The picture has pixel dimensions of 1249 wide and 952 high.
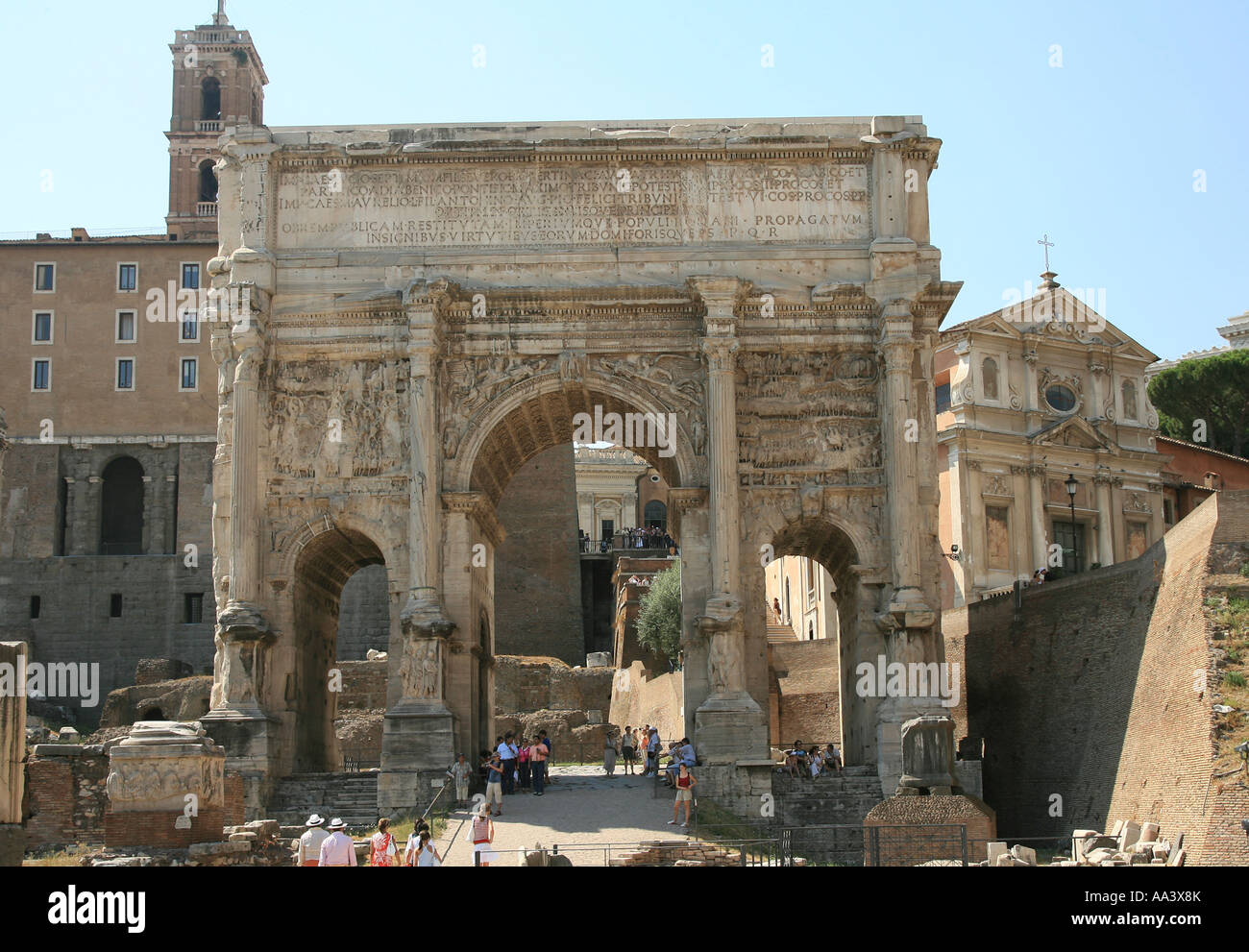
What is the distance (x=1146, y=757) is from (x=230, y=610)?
16.2 m

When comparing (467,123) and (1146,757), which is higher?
(467,123)

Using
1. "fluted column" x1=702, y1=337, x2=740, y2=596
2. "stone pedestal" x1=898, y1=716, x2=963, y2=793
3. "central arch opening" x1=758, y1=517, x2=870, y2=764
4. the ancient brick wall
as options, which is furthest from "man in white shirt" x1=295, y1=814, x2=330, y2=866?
"central arch opening" x1=758, y1=517, x2=870, y2=764

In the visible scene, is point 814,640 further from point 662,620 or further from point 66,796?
point 66,796

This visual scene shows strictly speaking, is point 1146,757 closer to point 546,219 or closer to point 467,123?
point 546,219

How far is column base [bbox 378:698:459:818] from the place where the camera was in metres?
29.0

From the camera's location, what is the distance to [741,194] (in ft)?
108

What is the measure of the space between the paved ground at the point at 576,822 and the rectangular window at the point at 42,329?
125 feet

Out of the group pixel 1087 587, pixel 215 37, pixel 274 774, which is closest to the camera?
pixel 274 774

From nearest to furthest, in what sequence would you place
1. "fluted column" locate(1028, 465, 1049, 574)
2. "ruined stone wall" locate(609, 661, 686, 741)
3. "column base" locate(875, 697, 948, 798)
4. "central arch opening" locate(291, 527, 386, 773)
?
"column base" locate(875, 697, 948, 798) < "central arch opening" locate(291, 527, 386, 773) < "ruined stone wall" locate(609, 661, 686, 741) < "fluted column" locate(1028, 465, 1049, 574)

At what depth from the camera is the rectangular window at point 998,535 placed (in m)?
47.4

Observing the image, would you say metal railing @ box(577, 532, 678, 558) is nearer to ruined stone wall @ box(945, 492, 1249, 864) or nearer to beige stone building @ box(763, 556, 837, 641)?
beige stone building @ box(763, 556, 837, 641)

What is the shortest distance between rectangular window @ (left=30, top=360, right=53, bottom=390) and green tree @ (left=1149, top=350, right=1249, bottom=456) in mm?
41212
